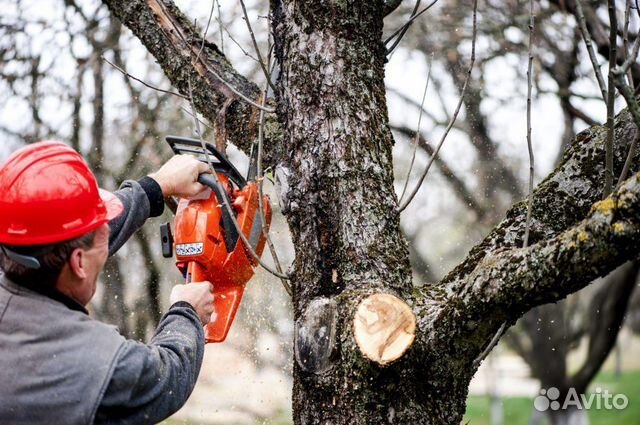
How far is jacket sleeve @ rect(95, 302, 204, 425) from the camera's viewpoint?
1716 mm

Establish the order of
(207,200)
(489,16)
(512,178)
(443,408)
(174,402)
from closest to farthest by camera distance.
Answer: (174,402) → (443,408) → (207,200) → (489,16) → (512,178)

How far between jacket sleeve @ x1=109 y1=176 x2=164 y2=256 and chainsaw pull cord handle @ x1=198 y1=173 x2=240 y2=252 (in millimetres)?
161

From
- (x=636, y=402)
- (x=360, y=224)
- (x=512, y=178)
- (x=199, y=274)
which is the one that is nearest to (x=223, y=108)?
(x=199, y=274)

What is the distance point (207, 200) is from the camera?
245 centimetres

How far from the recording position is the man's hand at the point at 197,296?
2.12 m

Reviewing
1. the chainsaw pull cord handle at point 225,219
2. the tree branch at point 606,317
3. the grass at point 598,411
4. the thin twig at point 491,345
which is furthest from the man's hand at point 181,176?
the grass at point 598,411

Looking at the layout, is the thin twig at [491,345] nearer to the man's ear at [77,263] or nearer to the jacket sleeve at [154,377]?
the jacket sleeve at [154,377]

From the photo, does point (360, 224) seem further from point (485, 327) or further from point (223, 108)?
point (223, 108)

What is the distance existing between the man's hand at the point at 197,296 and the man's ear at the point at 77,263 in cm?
37

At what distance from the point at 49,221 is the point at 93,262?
161mm

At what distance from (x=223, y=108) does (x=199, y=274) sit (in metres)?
0.62

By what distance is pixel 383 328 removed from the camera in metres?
1.96

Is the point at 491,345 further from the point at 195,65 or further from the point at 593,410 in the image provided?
the point at 593,410

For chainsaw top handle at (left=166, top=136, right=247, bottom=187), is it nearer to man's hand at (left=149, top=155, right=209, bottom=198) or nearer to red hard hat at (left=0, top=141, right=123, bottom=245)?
man's hand at (left=149, top=155, right=209, bottom=198)
